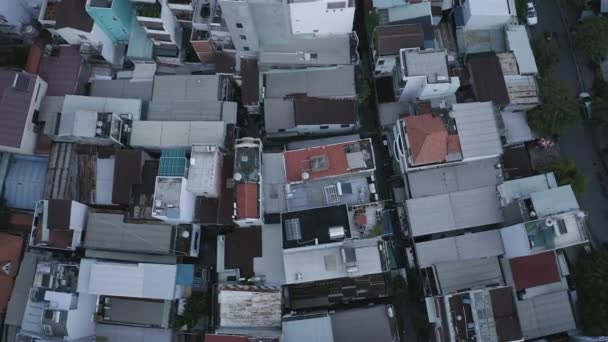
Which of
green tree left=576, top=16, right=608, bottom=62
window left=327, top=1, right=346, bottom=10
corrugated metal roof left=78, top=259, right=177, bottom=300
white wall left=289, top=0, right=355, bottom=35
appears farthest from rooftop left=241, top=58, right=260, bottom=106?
green tree left=576, top=16, right=608, bottom=62

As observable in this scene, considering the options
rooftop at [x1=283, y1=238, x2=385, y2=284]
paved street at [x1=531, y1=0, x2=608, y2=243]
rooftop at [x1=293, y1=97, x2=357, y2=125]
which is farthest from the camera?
paved street at [x1=531, y1=0, x2=608, y2=243]

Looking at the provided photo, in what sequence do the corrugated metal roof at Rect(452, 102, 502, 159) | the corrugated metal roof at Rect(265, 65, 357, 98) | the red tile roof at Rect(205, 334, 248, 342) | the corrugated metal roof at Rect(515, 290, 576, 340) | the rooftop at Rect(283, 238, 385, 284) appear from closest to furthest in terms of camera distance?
the red tile roof at Rect(205, 334, 248, 342) → the rooftop at Rect(283, 238, 385, 284) → the corrugated metal roof at Rect(515, 290, 576, 340) → the corrugated metal roof at Rect(452, 102, 502, 159) → the corrugated metal roof at Rect(265, 65, 357, 98)

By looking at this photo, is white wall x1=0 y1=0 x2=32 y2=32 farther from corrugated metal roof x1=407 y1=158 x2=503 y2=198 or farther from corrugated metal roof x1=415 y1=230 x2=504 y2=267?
corrugated metal roof x1=415 y1=230 x2=504 y2=267

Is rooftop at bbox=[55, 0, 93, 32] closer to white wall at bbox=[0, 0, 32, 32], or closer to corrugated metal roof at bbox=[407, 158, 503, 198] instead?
white wall at bbox=[0, 0, 32, 32]

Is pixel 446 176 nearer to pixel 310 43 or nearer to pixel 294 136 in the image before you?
pixel 294 136

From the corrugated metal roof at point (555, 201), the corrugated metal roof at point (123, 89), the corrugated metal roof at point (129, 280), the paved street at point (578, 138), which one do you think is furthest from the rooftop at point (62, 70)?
the paved street at point (578, 138)

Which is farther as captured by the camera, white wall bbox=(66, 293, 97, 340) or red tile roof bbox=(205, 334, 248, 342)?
white wall bbox=(66, 293, 97, 340)

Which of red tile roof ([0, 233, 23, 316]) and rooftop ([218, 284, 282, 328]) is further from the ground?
red tile roof ([0, 233, 23, 316])

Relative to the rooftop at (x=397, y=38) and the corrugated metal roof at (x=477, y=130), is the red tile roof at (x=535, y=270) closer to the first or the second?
the corrugated metal roof at (x=477, y=130)

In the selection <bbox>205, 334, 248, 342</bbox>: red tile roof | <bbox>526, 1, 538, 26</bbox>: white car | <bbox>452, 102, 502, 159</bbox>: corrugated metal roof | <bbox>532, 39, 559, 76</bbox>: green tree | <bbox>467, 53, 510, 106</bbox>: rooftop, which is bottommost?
<bbox>205, 334, 248, 342</bbox>: red tile roof
